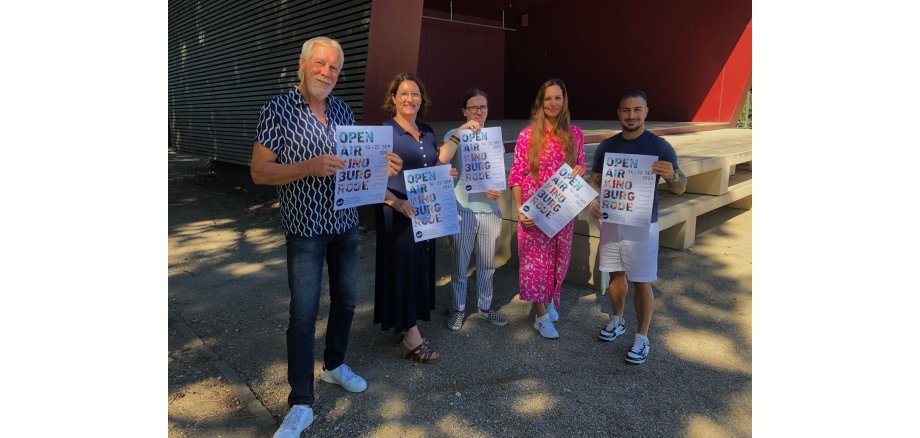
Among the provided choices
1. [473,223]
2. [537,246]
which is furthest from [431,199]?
[537,246]

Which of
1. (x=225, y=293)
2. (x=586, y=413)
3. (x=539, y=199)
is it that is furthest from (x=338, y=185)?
(x=225, y=293)

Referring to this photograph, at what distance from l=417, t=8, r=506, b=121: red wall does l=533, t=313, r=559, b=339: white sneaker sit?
998cm

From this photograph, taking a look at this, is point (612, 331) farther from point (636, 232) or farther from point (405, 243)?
point (405, 243)

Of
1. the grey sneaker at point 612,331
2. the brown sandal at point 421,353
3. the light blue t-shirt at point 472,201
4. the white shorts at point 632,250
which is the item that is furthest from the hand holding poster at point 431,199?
the grey sneaker at point 612,331

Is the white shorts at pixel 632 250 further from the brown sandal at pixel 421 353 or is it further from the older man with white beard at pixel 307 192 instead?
the older man with white beard at pixel 307 192

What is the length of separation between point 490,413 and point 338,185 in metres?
1.48

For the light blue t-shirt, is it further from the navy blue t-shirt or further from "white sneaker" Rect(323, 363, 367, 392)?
"white sneaker" Rect(323, 363, 367, 392)

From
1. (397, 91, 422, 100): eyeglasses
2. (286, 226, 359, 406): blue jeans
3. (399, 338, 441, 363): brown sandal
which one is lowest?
(399, 338, 441, 363): brown sandal

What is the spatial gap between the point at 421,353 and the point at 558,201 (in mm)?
1340

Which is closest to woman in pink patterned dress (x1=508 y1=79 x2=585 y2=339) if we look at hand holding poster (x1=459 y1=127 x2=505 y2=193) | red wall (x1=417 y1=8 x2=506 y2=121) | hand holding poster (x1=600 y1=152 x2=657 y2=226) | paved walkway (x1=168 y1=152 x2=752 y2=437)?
hand holding poster (x1=459 y1=127 x2=505 y2=193)

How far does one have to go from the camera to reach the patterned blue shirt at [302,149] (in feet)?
7.99

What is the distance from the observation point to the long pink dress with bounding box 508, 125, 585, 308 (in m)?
3.62

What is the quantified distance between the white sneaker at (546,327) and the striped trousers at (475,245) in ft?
1.54

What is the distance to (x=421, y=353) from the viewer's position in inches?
138
